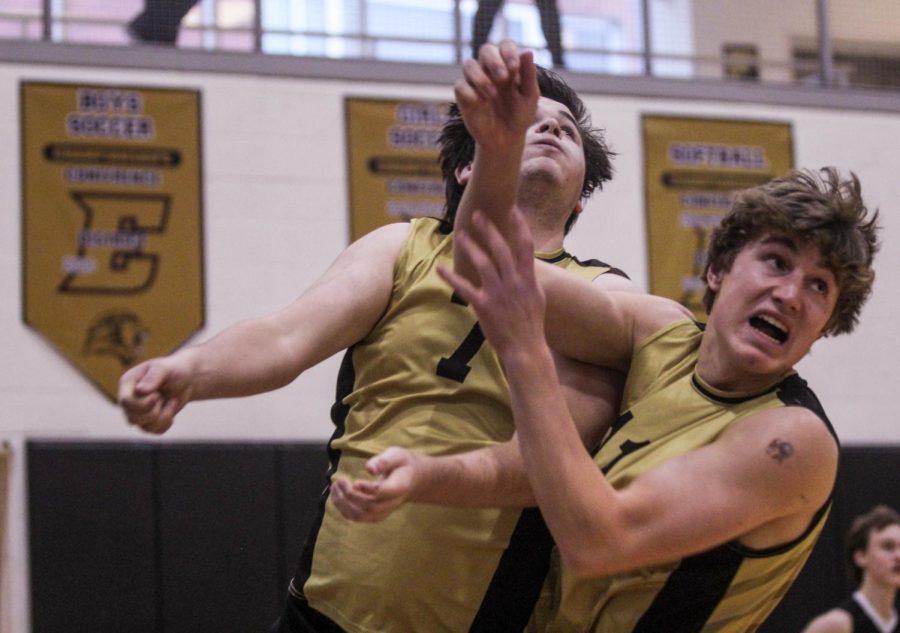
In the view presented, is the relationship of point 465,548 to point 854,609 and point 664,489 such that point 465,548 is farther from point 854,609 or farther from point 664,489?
point 854,609

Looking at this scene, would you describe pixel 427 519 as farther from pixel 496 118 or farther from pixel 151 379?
pixel 496 118

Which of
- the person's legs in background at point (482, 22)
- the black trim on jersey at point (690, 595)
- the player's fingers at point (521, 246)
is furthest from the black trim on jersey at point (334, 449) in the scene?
the person's legs in background at point (482, 22)

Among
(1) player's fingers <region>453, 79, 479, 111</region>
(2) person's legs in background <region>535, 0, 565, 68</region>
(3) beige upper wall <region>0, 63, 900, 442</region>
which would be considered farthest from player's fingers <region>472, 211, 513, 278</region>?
(2) person's legs in background <region>535, 0, 565, 68</region>

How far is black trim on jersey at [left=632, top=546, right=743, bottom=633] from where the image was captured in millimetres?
2805

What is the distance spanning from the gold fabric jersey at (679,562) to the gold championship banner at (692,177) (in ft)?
17.3

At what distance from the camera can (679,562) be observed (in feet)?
9.25

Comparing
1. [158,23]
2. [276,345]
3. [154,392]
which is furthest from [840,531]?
[154,392]

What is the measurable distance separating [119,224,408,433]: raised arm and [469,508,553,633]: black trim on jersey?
0.56 meters

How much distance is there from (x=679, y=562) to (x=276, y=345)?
3.14 ft

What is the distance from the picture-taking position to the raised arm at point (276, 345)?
2.29m

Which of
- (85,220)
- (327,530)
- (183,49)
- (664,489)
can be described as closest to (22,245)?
(85,220)

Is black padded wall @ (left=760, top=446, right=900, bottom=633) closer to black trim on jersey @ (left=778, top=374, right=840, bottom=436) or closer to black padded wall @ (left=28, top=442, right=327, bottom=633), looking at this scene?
black padded wall @ (left=28, top=442, right=327, bottom=633)

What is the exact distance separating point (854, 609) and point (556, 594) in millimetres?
4508

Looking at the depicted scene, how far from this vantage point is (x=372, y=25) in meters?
8.22
